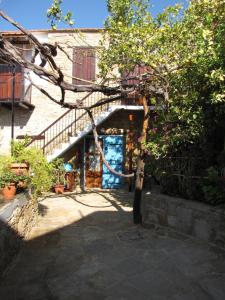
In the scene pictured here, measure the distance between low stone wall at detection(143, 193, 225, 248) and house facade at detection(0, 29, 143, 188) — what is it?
5768mm

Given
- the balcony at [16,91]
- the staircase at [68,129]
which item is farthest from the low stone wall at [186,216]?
the balcony at [16,91]

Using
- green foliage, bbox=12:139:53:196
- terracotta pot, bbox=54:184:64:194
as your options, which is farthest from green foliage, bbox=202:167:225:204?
terracotta pot, bbox=54:184:64:194

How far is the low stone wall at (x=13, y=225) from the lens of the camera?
464 cm

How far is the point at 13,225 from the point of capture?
5.34 metres

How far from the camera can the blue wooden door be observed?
44.1 feet

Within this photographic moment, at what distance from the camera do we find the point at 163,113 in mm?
6934

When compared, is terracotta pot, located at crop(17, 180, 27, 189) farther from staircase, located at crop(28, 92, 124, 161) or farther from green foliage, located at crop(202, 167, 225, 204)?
staircase, located at crop(28, 92, 124, 161)

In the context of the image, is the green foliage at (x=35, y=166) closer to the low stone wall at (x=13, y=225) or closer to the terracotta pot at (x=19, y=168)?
the terracotta pot at (x=19, y=168)

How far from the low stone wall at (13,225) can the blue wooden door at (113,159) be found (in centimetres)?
662

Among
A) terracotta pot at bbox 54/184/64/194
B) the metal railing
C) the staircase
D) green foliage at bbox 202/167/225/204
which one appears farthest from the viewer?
the metal railing

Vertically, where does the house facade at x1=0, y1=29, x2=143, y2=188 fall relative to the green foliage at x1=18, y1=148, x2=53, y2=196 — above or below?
above

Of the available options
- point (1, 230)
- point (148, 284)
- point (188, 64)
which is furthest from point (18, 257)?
point (188, 64)

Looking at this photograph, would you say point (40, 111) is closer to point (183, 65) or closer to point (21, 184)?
point (21, 184)

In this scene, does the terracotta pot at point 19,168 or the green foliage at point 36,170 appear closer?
the terracotta pot at point 19,168
